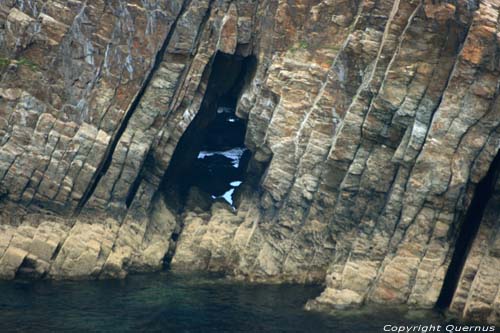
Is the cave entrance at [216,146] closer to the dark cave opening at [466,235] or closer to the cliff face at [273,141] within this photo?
the cliff face at [273,141]

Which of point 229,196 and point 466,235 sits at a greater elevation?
point 466,235

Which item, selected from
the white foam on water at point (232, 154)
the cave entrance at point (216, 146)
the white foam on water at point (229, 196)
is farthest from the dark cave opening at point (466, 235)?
the white foam on water at point (232, 154)


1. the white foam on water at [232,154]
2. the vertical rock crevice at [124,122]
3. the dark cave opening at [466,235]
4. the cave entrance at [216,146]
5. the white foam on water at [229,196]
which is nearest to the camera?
the dark cave opening at [466,235]

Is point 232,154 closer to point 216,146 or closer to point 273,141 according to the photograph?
point 216,146

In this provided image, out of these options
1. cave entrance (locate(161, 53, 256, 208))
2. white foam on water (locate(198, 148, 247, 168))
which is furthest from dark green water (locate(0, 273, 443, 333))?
white foam on water (locate(198, 148, 247, 168))

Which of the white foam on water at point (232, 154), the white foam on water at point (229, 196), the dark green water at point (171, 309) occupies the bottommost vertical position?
the dark green water at point (171, 309)

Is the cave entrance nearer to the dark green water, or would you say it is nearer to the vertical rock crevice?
the vertical rock crevice

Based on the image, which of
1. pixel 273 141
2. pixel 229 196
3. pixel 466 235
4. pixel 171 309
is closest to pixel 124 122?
pixel 273 141
